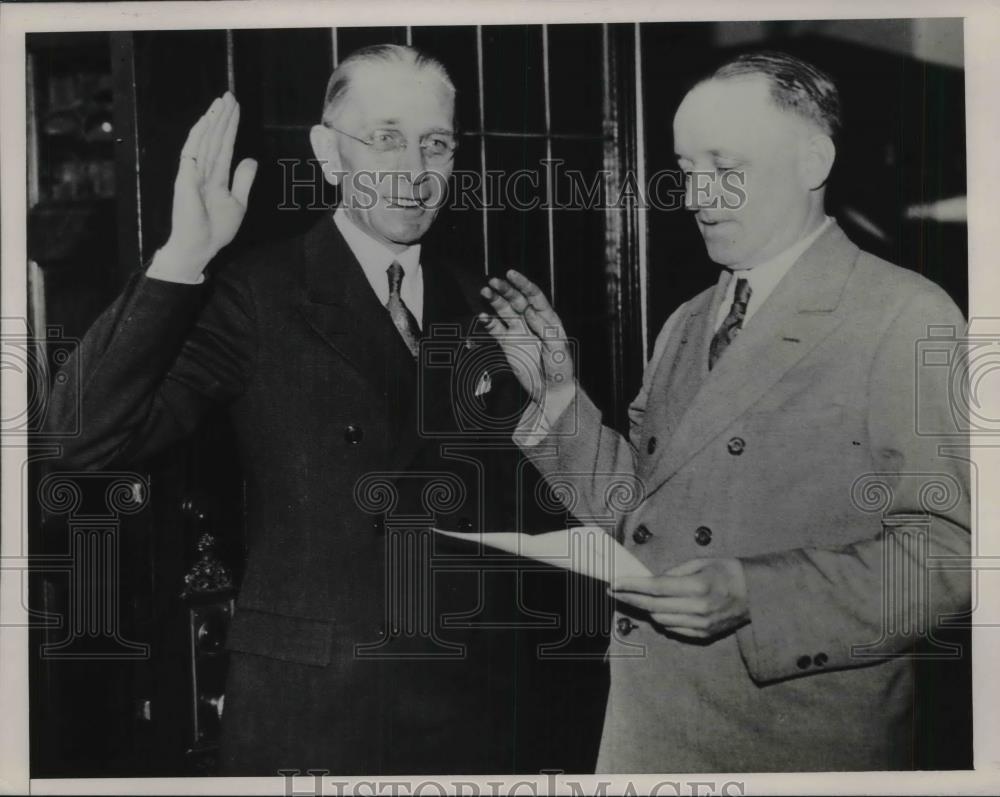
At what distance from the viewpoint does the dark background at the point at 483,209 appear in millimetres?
2658

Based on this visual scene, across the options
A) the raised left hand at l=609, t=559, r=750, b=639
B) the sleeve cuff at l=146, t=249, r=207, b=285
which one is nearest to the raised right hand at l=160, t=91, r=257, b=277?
the sleeve cuff at l=146, t=249, r=207, b=285

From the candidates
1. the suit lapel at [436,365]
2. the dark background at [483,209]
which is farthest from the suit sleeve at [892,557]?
the suit lapel at [436,365]

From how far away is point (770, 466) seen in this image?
2.57m

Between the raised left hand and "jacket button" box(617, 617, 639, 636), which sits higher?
the raised left hand

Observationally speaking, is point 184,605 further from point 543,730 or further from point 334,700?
point 543,730

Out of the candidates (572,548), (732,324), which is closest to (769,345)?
(732,324)

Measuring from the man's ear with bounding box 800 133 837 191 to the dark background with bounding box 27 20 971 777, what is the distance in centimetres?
5

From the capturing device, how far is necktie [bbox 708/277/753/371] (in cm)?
263

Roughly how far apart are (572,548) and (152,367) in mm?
1130

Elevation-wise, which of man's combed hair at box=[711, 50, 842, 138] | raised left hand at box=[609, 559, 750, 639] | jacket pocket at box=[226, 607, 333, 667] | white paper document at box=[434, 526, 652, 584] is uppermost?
man's combed hair at box=[711, 50, 842, 138]

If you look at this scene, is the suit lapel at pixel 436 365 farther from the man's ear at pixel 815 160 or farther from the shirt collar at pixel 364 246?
the man's ear at pixel 815 160

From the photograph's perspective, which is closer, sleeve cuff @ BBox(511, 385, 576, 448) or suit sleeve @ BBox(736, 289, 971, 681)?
suit sleeve @ BBox(736, 289, 971, 681)

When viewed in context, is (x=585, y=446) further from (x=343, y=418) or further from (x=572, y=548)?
(x=343, y=418)

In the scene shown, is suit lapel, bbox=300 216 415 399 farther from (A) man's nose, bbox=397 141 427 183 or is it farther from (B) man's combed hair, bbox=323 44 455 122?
(B) man's combed hair, bbox=323 44 455 122
